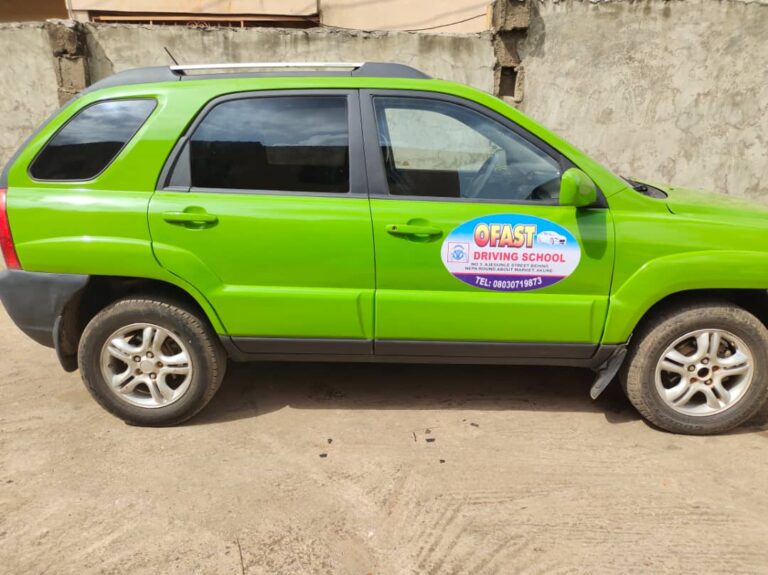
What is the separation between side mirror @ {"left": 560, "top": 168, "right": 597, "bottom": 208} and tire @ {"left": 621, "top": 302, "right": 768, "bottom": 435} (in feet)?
2.55

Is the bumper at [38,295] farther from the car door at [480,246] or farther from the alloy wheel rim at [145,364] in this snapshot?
the car door at [480,246]

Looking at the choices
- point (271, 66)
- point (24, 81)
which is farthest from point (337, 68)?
point (24, 81)

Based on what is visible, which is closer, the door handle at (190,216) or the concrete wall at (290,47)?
the door handle at (190,216)

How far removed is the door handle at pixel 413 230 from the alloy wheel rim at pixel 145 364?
128cm

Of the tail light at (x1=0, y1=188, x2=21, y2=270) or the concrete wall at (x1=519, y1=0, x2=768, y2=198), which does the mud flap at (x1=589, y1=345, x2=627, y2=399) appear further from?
the concrete wall at (x1=519, y1=0, x2=768, y2=198)

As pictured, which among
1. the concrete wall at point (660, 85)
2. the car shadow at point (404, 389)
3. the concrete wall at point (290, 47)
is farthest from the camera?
the concrete wall at point (290, 47)

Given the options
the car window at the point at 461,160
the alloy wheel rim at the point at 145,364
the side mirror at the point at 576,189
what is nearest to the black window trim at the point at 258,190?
the car window at the point at 461,160

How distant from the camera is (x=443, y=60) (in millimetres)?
7047

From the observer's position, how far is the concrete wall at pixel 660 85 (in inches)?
263

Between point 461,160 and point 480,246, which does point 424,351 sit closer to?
point 480,246

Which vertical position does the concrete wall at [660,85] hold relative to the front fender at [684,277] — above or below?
above

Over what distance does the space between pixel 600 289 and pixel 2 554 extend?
2.87 meters

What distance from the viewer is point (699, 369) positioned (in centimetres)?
288

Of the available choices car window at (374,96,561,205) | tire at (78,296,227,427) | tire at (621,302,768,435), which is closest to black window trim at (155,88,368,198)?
car window at (374,96,561,205)
